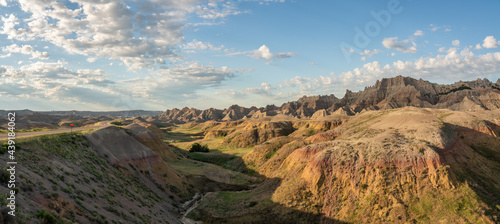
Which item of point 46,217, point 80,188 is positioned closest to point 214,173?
point 80,188

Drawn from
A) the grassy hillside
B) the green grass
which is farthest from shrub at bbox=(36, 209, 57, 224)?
the green grass

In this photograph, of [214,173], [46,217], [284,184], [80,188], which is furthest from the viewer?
[214,173]

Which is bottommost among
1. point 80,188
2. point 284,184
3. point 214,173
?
point 214,173

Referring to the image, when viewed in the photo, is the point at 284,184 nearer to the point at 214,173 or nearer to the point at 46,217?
the point at 214,173

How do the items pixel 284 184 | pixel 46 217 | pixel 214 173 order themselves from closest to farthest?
pixel 46 217 → pixel 284 184 → pixel 214 173

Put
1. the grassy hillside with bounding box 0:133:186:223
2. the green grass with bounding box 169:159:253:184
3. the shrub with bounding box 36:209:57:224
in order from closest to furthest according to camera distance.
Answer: the shrub with bounding box 36:209:57:224
the grassy hillside with bounding box 0:133:186:223
the green grass with bounding box 169:159:253:184

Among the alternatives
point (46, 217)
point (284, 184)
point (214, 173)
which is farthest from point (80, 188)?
point (214, 173)

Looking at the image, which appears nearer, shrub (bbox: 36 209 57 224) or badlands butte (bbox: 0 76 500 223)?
shrub (bbox: 36 209 57 224)

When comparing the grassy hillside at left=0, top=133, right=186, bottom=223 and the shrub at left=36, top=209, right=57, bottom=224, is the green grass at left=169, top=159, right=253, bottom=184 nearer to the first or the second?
the grassy hillside at left=0, top=133, right=186, bottom=223

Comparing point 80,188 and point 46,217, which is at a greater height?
point 46,217

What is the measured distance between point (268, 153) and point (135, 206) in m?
44.6

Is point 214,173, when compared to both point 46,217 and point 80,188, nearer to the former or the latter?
point 80,188

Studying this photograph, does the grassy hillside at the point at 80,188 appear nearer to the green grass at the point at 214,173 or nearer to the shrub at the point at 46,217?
the shrub at the point at 46,217

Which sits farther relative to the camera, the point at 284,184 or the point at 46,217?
the point at 284,184
